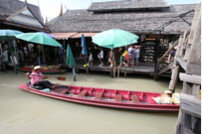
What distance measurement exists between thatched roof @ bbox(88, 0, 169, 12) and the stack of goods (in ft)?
14.9

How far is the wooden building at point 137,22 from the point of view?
9.88 meters

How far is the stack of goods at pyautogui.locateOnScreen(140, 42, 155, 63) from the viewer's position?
1052 cm

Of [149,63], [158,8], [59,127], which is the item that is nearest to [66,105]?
[59,127]

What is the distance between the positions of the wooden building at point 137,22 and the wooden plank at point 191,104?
6.49 m

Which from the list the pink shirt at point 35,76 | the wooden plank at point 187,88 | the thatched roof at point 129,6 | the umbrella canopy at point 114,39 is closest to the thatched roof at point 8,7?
the pink shirt at point 35,76

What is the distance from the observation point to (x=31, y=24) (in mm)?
10672

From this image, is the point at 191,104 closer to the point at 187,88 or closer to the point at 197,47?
the point at 187,88

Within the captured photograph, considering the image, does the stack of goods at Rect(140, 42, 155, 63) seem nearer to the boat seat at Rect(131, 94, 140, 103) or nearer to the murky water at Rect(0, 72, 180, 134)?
the boat seat at Rect(131, 94, 140, 103)

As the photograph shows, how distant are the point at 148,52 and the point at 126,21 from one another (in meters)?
3.76

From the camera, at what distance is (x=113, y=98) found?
563 centimetres

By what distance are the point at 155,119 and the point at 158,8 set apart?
38.5 ft

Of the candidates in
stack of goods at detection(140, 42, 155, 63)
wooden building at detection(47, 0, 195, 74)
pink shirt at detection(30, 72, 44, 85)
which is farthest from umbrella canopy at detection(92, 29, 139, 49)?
stack of goods at detection(140, 42, 155, 63)

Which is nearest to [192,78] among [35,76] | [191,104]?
[191,104]

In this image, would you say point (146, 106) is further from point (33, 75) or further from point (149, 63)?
point (149, 63)
